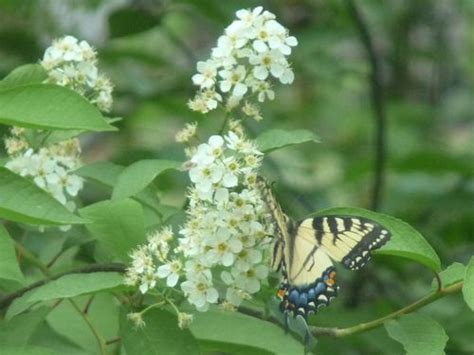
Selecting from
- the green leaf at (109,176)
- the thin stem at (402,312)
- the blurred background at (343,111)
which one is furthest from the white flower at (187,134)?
the blurred background at (343,111)

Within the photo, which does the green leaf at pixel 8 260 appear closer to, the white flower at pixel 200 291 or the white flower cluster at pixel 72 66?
the white flower at pixel 200 291

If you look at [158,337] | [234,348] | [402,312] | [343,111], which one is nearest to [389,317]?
[402,312]

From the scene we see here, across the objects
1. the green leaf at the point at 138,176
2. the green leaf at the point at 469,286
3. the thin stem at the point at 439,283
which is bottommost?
the thin stem at the point at 439,283

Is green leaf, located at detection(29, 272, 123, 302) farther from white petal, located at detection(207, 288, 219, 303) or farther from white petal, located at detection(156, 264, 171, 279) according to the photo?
white petal, located at detection(207, 288, 219, 303)

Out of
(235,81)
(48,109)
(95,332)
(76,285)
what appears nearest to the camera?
(76,285)

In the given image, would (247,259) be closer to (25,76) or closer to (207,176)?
(207,176)

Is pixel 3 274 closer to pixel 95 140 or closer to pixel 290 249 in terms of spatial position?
pixel 290 249
